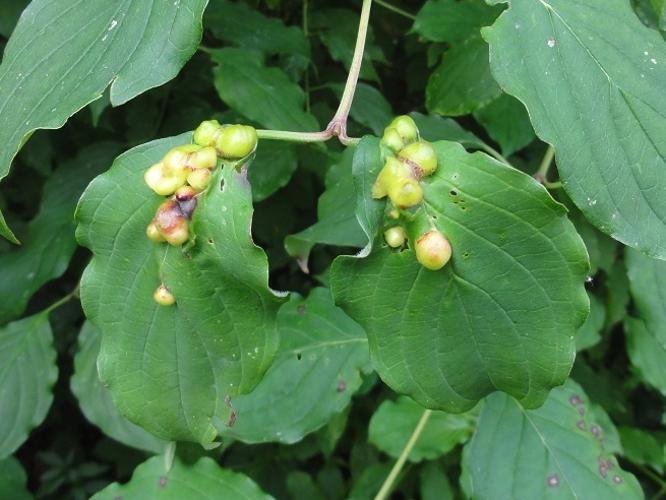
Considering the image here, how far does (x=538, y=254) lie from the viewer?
0.61m

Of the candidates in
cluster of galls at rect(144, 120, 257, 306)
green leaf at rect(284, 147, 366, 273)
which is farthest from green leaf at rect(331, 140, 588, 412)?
green leaf at rect(284, 147, 366, 273)

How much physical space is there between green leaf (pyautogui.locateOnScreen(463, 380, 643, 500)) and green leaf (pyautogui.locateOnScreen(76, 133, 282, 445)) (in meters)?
0.47

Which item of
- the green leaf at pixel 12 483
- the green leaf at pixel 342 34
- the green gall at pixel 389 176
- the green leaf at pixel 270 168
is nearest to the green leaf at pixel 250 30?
the green leaf at pixel 342 34

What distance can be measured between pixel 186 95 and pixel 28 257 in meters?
0.46

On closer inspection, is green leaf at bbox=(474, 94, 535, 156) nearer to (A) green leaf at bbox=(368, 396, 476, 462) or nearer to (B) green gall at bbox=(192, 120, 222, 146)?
(A) green leaf at bbox=(368, 396, 476, 462)

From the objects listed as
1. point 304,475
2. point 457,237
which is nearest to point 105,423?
point 304,475

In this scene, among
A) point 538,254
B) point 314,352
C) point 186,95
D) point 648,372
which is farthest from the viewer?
point 186,95

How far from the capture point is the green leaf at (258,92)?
118 centimetres

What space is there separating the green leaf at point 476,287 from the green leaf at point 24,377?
0.79 meters

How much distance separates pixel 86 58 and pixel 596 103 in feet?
1.64

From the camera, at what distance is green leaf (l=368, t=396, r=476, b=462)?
1211 mm

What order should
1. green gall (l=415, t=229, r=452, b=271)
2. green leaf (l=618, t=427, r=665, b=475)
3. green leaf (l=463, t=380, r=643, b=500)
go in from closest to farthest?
green gall (l=415, t=229, r=452, b=271), green leaf (l=463, t=380, r=643, b=500), green leaf (l=618, t=427, r=665, b=475)

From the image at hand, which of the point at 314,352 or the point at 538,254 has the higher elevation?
the point at 538,254

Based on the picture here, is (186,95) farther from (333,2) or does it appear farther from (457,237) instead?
(457,237)
